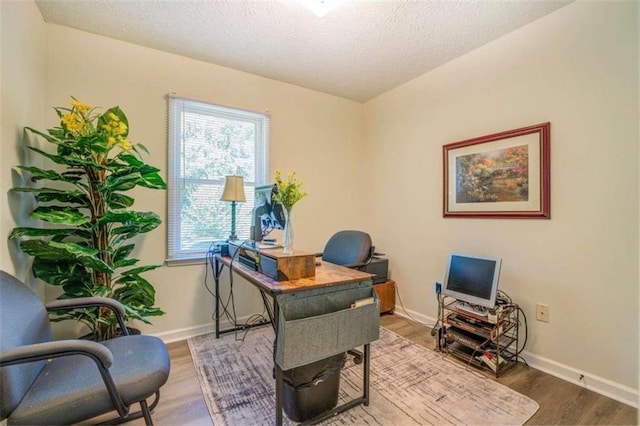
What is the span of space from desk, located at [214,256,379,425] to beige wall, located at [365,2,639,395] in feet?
4.43

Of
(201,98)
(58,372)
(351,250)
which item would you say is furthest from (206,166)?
(58,372)

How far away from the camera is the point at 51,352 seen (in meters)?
1.00

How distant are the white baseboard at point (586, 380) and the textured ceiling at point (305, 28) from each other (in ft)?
7.98

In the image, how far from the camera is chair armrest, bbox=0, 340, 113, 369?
96 centimetres

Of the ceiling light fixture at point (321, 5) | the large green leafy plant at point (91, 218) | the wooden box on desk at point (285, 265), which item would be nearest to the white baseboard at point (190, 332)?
the large green leafy plant at point (91, 218)

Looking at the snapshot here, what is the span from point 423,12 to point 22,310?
9.17 ft

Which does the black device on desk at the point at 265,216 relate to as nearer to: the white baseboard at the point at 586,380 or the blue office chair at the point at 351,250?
the blue office chair at the point at 351,250

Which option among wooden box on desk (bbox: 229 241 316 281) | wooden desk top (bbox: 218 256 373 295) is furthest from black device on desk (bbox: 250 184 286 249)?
wooden desk top (bbox: 218 256 373 295)

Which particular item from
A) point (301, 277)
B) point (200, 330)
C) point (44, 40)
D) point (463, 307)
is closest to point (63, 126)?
point (44, 40)

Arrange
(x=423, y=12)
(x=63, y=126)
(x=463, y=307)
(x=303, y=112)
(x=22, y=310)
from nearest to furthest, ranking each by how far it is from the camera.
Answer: (x=22, y=310) < (x=63, y=126) < (x=423, y=12) < (x=463, y=307) < (x=303, y=112)

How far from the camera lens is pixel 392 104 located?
3273 millimetres

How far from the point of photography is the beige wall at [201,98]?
2.22 meters

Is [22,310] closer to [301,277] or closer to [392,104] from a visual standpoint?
[301,277]

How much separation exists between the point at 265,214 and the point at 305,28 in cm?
142
